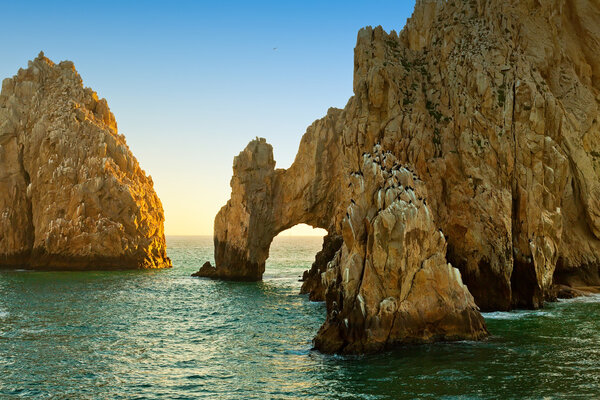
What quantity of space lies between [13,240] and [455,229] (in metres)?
75.1

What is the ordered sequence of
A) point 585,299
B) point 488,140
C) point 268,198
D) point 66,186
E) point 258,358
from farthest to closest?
point 66,186 → point 268,198 → point 585,299 → point 488,140 → point 258,358

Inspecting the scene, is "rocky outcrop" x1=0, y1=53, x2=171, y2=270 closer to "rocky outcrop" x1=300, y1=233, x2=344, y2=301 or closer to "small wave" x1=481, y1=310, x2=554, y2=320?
"rocky outcrop" x1=300, y1=233, x2=344, y2=301

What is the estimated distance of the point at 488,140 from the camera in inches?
1839

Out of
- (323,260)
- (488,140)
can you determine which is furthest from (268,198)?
(488,140)

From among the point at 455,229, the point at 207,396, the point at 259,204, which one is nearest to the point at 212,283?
the point at 259,204

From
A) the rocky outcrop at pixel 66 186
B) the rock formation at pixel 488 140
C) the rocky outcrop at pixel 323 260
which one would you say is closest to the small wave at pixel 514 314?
the rock formation at pixel 488 140

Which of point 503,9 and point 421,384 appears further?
point 503,9

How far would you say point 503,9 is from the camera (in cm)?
5206

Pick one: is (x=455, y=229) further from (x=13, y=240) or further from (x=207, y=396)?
(x=13, y=240)

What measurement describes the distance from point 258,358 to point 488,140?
28137 mm

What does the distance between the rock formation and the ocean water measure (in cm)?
363

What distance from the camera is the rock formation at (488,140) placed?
141ft

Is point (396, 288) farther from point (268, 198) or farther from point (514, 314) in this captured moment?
point (268, 198)

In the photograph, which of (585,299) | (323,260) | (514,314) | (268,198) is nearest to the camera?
(514,314)
